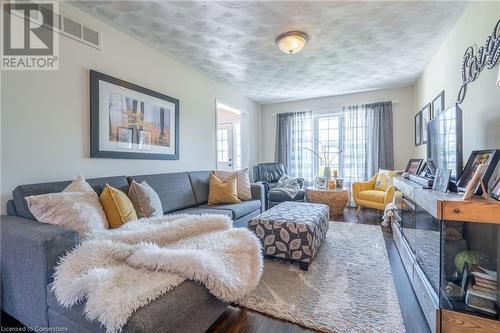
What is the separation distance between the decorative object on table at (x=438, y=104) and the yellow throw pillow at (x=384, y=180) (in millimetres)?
1186

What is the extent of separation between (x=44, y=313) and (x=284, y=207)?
84.9 inches

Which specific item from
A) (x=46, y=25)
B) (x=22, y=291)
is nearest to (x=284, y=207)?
(x=22, y=291)

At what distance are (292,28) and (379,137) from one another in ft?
10.2

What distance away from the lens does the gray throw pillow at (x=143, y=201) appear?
2016 mm

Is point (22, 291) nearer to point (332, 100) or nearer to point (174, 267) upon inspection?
point (174, 267)

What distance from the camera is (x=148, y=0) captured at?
1.92 metres

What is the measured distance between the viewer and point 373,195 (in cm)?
378

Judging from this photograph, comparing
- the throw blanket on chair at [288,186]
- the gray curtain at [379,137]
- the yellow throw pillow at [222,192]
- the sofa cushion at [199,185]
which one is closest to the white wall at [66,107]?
the sofa cushion at [199,185]

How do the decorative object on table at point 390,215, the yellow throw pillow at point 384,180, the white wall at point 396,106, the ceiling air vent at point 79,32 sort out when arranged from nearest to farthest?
the ceiling air vent at point 79,32 < the decorative object on table at point 390,215 < the yellow throw pillow at point 384,180 < the white wall at point 396,106

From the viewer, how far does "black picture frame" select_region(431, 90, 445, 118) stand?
268 centimetres

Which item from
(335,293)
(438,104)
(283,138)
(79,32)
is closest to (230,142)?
(283,138)

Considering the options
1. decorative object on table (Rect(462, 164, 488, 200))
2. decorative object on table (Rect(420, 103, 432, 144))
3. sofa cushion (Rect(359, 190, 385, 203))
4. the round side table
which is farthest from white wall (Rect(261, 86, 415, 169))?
decorative object on table (Rect(462, 164, 488, 200))

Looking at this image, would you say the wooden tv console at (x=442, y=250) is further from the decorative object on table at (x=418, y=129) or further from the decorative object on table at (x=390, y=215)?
the decorative object on table at (x=418, y=129)

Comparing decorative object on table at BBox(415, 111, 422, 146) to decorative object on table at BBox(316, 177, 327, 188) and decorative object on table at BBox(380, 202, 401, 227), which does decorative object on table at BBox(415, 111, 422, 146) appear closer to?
decorative object on table at BBox(380, 202, 401, 227)
